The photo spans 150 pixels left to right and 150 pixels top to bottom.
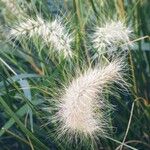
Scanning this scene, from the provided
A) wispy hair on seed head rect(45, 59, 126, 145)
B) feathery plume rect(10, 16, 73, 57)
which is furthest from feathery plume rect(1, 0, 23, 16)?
wispy hair on seed head rect(45, 59, 126, 145)

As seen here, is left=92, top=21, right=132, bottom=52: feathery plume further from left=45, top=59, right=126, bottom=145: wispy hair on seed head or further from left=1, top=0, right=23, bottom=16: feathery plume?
left=1, top=0, right=23, bottom=16: feathery plume

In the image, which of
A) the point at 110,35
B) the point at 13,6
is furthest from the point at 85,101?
the point at 13,6

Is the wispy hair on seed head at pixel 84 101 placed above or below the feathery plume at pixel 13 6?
below

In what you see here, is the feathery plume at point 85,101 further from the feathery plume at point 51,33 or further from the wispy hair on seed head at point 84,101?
the feathery plume at point 51,33

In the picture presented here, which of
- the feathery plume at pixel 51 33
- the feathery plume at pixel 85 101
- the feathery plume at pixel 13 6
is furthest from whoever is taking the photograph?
the feathery plume at pixel 13 6

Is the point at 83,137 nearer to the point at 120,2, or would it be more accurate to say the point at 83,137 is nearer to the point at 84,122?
A: the point at 84,122

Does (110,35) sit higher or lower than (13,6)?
lower

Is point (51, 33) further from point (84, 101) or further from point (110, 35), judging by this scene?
point (84, 101)

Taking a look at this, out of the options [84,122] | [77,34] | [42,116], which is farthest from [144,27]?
[84,122]

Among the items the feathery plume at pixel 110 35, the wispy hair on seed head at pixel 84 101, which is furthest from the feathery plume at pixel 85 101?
the feathery plume at pixel 110 35

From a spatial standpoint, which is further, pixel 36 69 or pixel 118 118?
pixel 36 69

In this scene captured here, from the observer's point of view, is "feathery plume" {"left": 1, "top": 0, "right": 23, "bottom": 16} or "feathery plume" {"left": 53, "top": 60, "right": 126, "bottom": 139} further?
"feathery plume" {"left": 1, "top": 0, "right": 23, "bottom": 16}
